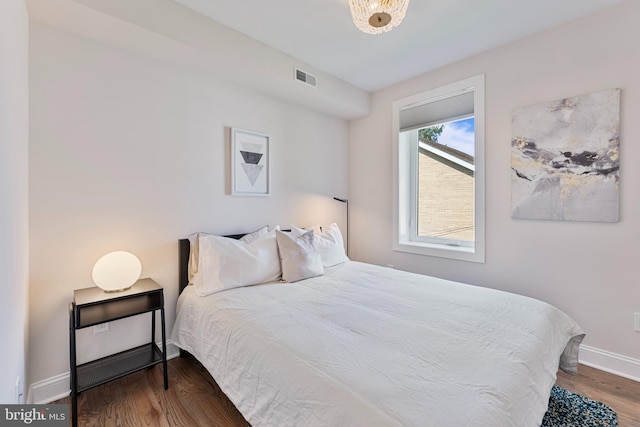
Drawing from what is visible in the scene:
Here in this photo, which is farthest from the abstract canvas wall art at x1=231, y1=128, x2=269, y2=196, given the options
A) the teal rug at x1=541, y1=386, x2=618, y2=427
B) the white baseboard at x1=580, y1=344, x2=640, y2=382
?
the white baseboard at x1=580, y1=344, x2=640, y2=382

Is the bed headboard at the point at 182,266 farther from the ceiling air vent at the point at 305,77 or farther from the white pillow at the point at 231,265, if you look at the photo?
the ceiling air vent at the point at 305,77

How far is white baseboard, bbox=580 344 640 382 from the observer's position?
6.55 ft

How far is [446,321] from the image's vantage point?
5.02 feet

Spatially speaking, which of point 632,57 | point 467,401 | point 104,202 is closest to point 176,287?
point 104,202

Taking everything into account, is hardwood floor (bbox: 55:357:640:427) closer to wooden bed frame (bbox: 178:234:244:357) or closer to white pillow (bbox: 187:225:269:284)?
wooden bed frame (bbox: 178:234:244:357)

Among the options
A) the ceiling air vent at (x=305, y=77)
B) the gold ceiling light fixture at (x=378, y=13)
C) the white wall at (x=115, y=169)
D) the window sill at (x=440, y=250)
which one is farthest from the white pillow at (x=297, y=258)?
the gold ceiling light fixture at (x=378, y=13)

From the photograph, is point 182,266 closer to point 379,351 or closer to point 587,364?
point 379,351

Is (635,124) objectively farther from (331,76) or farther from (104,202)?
(104,202)

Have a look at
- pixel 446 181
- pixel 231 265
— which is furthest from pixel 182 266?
pixel 446 181

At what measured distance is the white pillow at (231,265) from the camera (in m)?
2.05

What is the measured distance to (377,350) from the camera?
124 cm

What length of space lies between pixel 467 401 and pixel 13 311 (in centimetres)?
188

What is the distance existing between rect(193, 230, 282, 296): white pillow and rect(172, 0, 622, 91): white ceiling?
5.65 ft

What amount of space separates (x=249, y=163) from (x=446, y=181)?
2.13 meters
